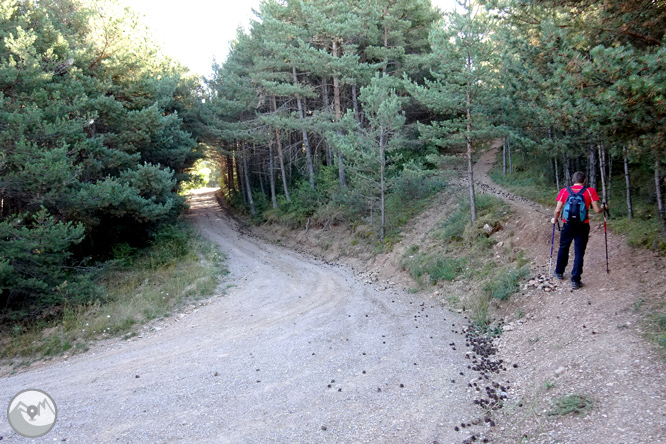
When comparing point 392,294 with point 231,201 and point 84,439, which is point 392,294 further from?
point 231,201

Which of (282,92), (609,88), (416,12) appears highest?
(416,12)

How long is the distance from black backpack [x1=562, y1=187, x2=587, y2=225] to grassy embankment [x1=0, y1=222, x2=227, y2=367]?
33.0 feet

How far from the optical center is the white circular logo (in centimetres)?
496

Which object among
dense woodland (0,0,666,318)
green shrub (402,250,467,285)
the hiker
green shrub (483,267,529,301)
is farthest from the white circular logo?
green shrub (402,250,467,285)

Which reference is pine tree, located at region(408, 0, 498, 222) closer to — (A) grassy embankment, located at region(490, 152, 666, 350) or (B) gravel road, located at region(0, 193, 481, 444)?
(A) grassy embankment, located at region(490, 152, 666, 350)

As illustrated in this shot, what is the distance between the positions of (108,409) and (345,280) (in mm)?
9004

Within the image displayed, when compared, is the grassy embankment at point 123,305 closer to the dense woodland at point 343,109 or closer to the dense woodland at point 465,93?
the dense woodland at point 343,109

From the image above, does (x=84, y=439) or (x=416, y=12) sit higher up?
(x=416, y=12)

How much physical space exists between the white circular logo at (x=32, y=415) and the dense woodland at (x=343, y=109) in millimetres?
5276

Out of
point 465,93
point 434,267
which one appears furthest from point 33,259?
point 465,93

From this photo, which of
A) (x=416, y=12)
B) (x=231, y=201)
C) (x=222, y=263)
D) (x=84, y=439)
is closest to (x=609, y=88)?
(x=84, y=439)

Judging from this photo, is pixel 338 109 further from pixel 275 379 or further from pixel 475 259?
pixel 275 379

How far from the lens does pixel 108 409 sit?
211 inches

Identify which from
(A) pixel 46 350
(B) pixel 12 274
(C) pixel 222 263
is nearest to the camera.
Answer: (A) pixel 46 350
